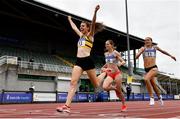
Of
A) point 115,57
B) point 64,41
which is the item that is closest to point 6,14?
point 64,41

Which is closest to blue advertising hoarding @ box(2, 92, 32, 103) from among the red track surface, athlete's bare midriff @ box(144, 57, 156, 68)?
the red track surface

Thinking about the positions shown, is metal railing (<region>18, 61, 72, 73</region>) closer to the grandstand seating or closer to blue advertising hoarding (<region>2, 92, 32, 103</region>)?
the grandstand seating

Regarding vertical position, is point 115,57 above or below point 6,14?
below

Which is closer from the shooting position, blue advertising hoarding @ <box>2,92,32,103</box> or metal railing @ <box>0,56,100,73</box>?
blue advertising hoarding @ <box>2,92,32,103</box>

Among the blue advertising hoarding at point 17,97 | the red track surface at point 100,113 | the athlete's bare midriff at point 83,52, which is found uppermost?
the athlete's bare midriff at point 83,52

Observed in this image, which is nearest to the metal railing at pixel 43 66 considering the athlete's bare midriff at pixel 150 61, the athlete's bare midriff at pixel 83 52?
the athlete's bare midriff at pixel 150 61

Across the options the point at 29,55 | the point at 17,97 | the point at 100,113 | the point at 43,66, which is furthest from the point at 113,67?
the point at 29,55

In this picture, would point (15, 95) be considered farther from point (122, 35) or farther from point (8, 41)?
point (122, 35)

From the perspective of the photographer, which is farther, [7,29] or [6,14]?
[7,29]

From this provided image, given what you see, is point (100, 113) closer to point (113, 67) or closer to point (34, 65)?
point (113, 67)

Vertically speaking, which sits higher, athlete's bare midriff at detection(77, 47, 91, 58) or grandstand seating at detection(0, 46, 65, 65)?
grandstand seating at detection(0, 46, 65, 65)

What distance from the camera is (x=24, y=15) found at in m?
35.6

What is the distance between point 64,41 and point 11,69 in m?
14.7

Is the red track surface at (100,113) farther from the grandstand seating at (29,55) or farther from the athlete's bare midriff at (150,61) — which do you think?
the grandstand seating at (29,55)
